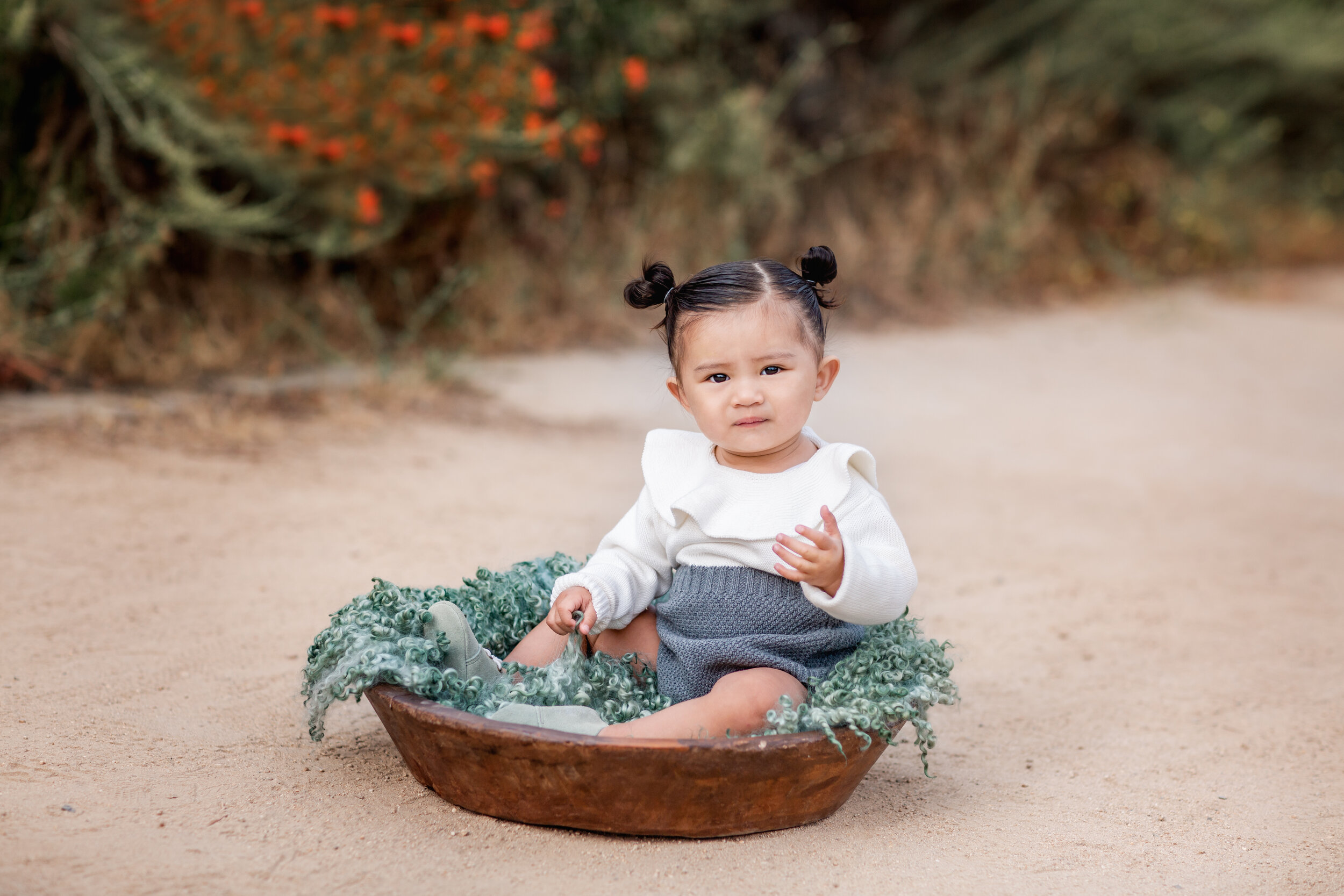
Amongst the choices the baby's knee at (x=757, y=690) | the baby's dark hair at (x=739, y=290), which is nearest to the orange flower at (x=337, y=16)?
the baby's dark hair at (x=739, y=290)

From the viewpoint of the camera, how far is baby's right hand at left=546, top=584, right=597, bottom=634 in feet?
7.31

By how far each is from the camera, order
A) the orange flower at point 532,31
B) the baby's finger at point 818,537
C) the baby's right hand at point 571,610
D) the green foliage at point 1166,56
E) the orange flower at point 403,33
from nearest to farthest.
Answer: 1. the baby's finger at point 818,537
2. the baby's right hand at point 571,610
3. the orange flower at point 403,33
4. the orange flower at point 532,31
5. the green foliage at point 1166,56

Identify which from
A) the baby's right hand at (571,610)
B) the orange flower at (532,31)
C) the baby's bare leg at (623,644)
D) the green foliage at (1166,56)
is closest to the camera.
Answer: the baby's right hand at (571,610)

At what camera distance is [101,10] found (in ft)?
14.8

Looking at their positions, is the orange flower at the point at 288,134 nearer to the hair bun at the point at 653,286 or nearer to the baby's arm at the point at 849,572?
the hair bun at the point at 653,286

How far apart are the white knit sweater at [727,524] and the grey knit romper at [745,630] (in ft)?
0.12

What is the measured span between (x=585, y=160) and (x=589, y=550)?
2536mm

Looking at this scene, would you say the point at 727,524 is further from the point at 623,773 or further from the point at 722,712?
the point at 623,773

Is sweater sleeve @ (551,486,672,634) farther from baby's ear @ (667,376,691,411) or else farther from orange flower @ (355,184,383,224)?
orange flower @ (355,184,383,224)

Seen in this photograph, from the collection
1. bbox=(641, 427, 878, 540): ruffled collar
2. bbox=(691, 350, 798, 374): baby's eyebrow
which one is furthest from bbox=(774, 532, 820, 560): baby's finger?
bbox=(691, 350, 798, 374): baby's eyebrow

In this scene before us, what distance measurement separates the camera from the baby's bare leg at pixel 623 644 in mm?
2396

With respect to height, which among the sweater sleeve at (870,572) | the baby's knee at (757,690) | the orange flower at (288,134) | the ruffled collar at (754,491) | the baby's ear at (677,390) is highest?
the orange flower at (288,134)

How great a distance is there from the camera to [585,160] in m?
5.57

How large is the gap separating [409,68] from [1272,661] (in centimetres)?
372
